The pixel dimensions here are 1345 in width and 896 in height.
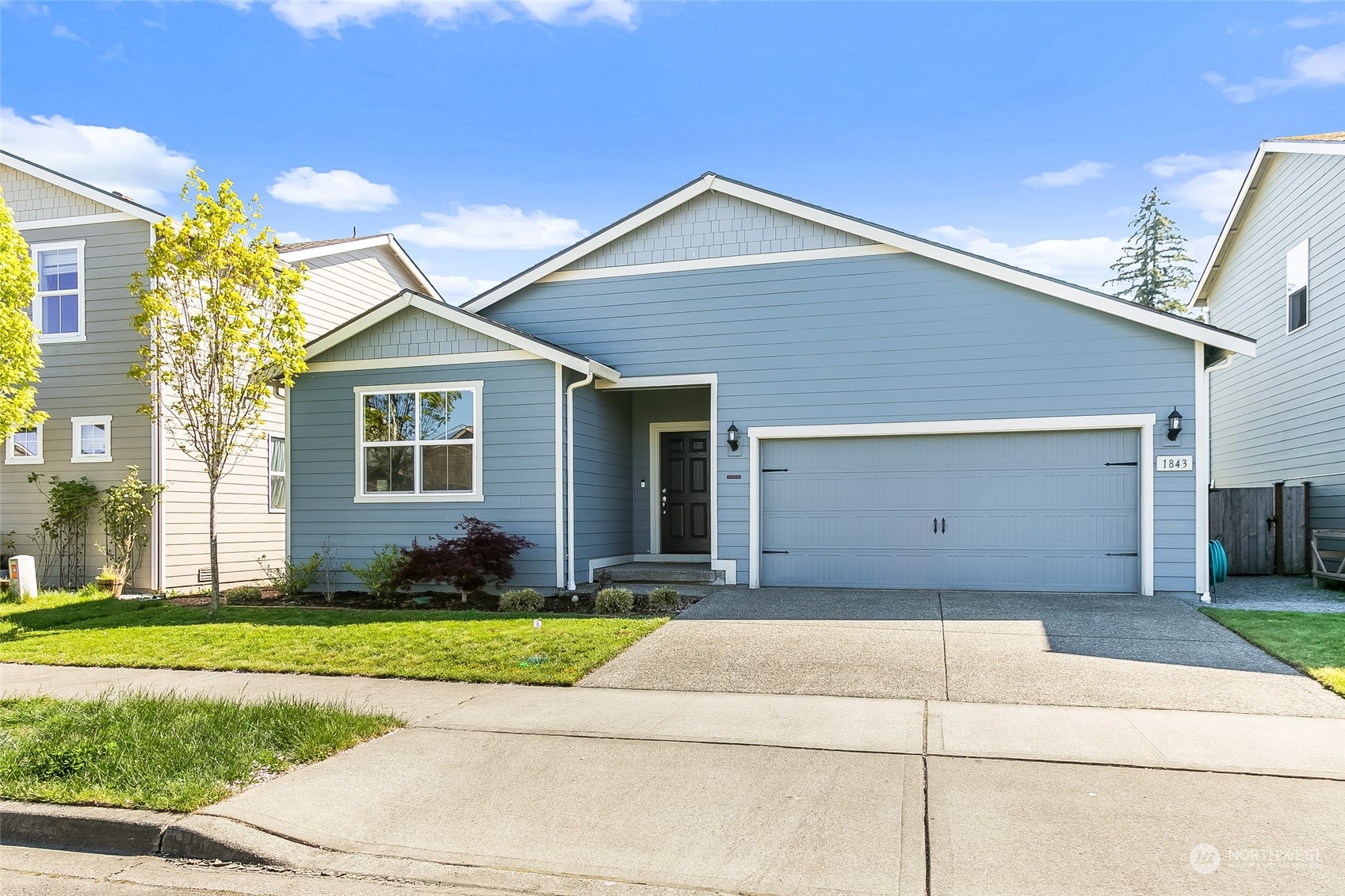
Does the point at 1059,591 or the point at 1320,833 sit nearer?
the point at 1320,833

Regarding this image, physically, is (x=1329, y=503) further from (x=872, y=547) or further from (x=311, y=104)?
(x=311, y=104)

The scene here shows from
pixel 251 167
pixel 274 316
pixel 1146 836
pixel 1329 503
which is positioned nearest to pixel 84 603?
pixel 274 316

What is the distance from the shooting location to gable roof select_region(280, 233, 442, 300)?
15.5 meters

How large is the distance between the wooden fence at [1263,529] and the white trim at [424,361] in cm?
1140

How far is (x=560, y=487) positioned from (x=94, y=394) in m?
7.83

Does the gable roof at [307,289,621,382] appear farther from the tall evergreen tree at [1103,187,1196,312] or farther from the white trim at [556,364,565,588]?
the tall evergreen tree at [1103,187,1196,312]

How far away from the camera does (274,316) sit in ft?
36.2

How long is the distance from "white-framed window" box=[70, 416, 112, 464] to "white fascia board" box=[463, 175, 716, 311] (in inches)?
232

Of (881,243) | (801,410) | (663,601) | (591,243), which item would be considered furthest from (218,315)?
(881,243)

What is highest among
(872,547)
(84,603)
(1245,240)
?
(1245,240)

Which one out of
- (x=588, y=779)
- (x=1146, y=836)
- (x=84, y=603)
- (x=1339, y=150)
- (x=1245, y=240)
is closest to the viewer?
(x=1146, y=836)

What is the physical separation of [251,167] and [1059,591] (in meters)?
13.8

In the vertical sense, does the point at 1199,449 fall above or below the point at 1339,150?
below

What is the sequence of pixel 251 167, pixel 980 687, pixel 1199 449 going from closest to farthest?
pixel 980 687 → pixel 1199 449 → pixel 251 167
